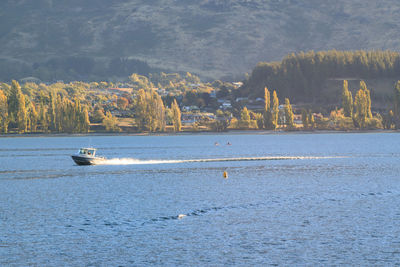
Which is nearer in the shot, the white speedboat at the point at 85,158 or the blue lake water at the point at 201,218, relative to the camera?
the blue lake water at the point at 201,218

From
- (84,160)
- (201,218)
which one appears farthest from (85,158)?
(201,218)

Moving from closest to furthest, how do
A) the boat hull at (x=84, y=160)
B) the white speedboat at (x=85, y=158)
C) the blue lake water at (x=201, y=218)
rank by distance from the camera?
1. the blue lake water at (x=201, y=218)
2. the white speedboat at (x=85, y=158)
3. the boat hull at (x=84, y=160)

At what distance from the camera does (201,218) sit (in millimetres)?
61594

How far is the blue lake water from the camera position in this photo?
45.6 m

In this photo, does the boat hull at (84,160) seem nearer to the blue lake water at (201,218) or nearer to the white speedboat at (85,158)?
the white speedboat at (85,158)

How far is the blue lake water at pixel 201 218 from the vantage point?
1796 inches

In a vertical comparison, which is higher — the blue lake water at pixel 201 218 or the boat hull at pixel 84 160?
the boat hull at pixel 84 160

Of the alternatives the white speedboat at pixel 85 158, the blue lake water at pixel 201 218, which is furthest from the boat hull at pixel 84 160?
the blue lake water at pixel 201 218

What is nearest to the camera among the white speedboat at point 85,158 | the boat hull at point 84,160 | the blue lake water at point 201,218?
the blue lake water at point 201,218

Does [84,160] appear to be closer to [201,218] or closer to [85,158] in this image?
[85,158]

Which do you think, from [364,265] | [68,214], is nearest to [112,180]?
[68,214]

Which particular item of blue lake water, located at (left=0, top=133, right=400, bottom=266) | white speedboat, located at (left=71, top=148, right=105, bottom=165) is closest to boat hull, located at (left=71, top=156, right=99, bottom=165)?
white speedboat, located at (left=71, top=148, right=105, bottom=165)

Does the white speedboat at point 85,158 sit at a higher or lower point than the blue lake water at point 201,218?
higher

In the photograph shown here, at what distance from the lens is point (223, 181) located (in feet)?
330
